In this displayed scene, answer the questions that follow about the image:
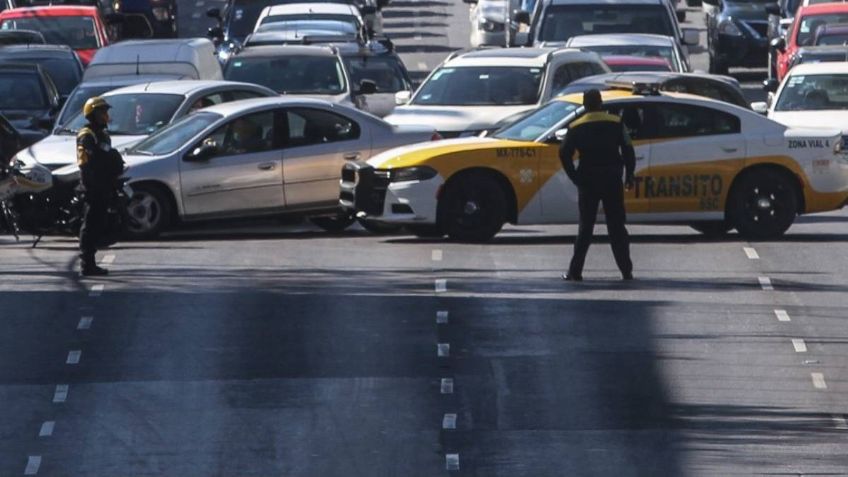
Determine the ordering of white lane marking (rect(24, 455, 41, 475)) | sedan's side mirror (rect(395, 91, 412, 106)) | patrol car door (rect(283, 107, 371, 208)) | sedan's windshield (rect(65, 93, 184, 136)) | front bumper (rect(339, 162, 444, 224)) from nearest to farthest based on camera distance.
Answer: white lane marking (rect(24, 455, 41, 475)) < front bumper (rect(339, 162, 444, 224)) < patrol car door (rect(283, 107, 371, 208)) < sedan's windshield (rect(65, 93, 184, 136)) < sedan's side mirror (rect(395, 91, 412, 106))

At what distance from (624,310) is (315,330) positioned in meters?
2.32

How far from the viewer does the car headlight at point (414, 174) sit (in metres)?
18.7

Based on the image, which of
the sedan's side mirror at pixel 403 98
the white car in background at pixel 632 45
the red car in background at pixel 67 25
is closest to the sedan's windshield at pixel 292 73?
the sedan's side mirror at pixel 403 98

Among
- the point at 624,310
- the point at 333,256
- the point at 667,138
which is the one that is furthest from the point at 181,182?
the point at 624,310

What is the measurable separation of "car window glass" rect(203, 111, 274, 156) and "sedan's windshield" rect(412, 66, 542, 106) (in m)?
3.71

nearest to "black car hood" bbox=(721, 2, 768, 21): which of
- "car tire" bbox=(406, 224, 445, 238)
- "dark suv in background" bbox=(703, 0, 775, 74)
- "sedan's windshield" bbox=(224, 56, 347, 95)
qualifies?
"dark suv in background" bbox=(703, 0, 775, 74)

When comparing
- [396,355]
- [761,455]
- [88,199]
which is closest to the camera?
[761,455]

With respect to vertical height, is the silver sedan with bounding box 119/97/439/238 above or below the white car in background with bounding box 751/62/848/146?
above

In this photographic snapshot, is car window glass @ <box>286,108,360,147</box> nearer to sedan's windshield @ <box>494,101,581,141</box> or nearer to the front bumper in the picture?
the front bumper

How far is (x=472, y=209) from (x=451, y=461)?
803cm

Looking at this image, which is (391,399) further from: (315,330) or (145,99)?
(145,99)

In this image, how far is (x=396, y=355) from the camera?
13484mm

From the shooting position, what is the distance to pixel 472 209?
739 inches

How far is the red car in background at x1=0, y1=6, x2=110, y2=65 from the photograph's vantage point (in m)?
34.9
